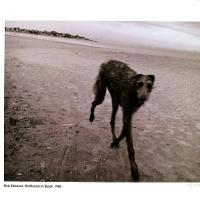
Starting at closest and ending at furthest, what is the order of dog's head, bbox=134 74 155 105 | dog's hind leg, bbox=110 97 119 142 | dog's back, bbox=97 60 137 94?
dog's head, bbox=134 74 155 105, dog's back, bbox=97 60 137 94, dog's hind leg, bbox=110 97 119 142

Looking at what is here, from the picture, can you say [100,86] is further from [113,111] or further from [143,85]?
[143,85]

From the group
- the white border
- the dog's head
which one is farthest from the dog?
the white border

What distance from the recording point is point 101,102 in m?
1.64

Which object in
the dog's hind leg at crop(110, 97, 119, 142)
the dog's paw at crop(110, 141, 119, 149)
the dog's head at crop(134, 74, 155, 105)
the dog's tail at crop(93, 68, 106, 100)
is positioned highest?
the dog's head at crop(134, 74, 155, 105)

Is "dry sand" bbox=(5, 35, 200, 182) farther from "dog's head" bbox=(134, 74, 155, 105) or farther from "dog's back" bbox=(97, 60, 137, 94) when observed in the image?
"dog's head" bbox=(134, 74, 155, 105)

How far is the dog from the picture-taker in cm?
133

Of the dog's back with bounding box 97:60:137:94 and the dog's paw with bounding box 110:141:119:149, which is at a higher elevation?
the dog's back with bounding box 97:60:137:94

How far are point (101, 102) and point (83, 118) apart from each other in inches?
5.3

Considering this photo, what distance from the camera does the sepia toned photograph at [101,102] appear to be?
1.45 meters

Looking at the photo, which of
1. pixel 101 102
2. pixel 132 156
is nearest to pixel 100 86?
pixel 101 102

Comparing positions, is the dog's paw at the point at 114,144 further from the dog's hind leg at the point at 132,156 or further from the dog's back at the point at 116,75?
the dog's back at the point at 116,75
